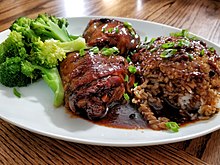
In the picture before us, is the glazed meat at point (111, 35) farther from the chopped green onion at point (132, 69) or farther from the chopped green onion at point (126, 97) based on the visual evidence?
the chopped green onion at point (126, 97)

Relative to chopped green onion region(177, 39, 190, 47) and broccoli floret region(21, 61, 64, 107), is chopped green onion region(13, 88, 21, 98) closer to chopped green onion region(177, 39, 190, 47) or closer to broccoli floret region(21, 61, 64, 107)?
broccoli floret region(21, 61, 64, 107)

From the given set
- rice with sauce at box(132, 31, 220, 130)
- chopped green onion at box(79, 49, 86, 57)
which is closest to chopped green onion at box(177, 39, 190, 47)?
rice with sauce at box(132, 31, 220, 130)

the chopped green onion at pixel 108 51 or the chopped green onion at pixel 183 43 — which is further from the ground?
the chopped green onion at pixel 108 51

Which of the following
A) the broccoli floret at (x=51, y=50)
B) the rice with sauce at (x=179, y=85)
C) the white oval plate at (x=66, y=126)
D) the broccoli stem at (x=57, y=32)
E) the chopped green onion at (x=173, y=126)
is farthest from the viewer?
the broccoli stem at (x=57, y=32)

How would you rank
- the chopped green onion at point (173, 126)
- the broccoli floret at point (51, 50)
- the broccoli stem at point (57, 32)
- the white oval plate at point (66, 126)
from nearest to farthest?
the white oval plate at point (66, 126), the chopped green onion at point (173, 126), the broccoli floret at point (51, 50), the broccoli stem at point (57, 32)

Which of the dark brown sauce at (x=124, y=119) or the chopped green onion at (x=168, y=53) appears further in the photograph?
the chopped green onion at (x=168, y=53)

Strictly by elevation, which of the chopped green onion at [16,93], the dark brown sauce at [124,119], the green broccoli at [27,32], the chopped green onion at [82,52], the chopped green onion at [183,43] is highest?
the green broccoli at [27,32]

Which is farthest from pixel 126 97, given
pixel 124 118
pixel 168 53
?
pixel 168 53

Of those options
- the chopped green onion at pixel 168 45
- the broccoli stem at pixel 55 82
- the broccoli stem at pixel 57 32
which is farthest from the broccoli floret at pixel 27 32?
the chopped green onion at pixel 168 45
